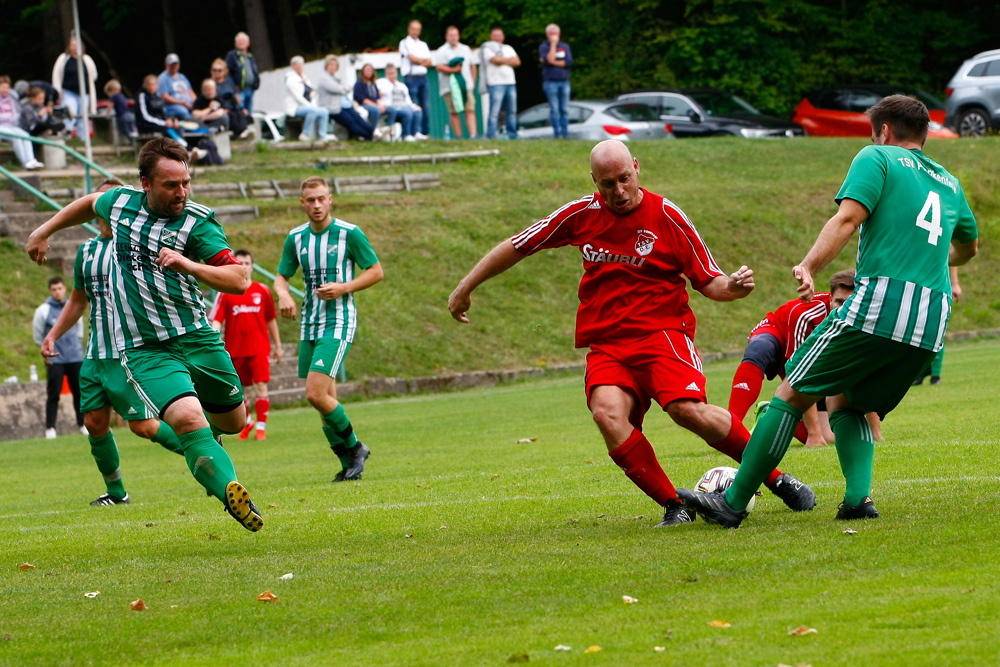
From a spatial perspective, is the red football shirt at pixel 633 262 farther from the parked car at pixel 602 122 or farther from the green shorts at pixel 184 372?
the parked car at pixel 602 122

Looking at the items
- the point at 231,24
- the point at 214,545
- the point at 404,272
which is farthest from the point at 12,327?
the point at 231,24

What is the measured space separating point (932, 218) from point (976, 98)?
29352 millimetres

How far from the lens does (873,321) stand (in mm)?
6121

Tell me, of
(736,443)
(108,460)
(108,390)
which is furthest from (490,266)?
(108,460)

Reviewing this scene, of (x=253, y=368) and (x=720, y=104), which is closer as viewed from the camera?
(x=253, y=368)

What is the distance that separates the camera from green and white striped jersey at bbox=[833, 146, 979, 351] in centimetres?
612

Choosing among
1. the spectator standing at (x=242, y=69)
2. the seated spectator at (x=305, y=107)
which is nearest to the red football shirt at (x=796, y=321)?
the spectator standing at (x=242, y=69)

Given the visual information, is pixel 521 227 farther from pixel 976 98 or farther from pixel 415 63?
pixel 976 98

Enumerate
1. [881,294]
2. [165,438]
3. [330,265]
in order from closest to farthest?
1. [881,294]
2. [165,438]
3. [330,265]

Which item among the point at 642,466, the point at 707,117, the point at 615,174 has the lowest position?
the point at 707,117

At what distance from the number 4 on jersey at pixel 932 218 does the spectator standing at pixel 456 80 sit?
23383 millimetres

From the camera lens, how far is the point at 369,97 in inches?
1155

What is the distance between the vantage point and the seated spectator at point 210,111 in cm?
2617

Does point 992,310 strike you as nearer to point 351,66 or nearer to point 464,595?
point 351,66
